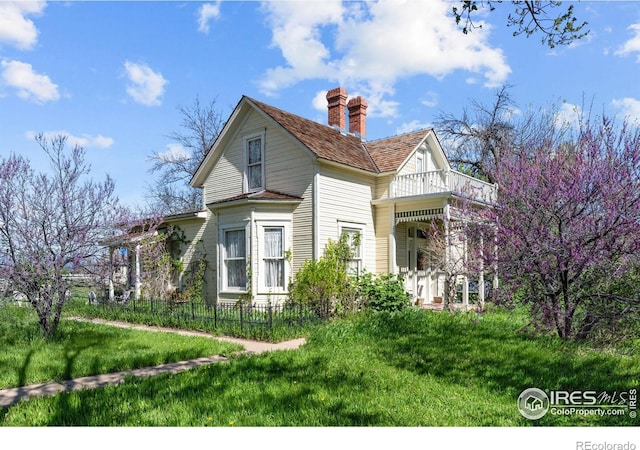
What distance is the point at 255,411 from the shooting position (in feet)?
15.9

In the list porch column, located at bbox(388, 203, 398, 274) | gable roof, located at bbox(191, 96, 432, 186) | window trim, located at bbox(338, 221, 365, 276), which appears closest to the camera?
gable roof, located at bbox(191, 96, 432, 186)

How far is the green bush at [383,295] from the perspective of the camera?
12516mm

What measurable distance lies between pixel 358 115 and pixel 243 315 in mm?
12240

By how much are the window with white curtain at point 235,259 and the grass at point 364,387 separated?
6.56m

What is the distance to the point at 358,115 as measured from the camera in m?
20.2

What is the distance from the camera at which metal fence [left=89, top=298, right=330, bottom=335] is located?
10.1 meters

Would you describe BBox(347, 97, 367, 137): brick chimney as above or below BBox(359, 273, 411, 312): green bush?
above

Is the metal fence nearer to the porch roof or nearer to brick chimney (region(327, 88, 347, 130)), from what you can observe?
the porch roof

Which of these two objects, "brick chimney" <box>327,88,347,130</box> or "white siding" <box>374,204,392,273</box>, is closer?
"white siding" <box>374,204,392,273</box>

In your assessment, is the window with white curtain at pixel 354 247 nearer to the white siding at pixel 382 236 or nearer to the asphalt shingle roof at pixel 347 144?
the white siding at pixel 382 236

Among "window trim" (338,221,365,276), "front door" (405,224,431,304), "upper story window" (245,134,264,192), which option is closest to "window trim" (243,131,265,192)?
"upper story window" (245,134,264,192)

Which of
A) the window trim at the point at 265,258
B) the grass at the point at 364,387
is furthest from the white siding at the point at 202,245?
the grass at the point at 364,387

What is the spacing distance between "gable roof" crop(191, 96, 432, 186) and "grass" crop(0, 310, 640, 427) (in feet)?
26.5
